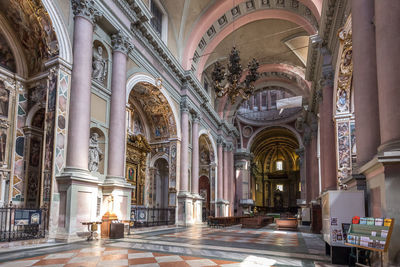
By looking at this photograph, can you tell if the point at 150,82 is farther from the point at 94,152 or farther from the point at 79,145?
the point at 79,145

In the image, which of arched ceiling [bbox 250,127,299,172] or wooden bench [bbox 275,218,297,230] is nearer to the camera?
wooden bench [bbox 275,218,297,230]

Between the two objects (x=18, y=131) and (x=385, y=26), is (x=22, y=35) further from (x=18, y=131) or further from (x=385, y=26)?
(x=385, y=26)

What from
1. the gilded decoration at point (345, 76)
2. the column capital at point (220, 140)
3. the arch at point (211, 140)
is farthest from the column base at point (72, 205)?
the column capital at point (220, 140)

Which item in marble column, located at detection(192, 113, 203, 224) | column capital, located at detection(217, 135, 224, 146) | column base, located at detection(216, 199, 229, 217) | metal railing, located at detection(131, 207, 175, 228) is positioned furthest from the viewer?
column capital, located at detection(217, 135, 224, 146)

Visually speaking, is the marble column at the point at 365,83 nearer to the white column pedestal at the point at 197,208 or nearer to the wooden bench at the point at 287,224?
the wooden bench at the point at 287,224

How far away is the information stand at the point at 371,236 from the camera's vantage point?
3.78 m

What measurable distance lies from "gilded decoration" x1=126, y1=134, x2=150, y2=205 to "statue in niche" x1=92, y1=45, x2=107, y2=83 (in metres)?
5.21

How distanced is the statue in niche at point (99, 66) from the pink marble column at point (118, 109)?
0.31 meters

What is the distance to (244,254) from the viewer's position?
5.85m

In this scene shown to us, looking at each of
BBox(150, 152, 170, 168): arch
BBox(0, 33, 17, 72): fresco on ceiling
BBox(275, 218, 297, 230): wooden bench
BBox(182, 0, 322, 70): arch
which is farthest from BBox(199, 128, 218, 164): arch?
BBox(0, 33, 17, 72): fresco on ceiling

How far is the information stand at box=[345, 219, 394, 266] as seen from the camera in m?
3.78

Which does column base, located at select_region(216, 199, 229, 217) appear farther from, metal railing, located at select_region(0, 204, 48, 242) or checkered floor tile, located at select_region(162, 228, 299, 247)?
metal railing, located at select_region(0, 204, 48, 242)

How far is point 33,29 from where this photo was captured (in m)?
8.58

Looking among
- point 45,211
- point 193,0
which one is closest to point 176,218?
point 45,211
